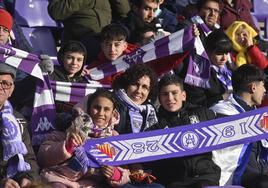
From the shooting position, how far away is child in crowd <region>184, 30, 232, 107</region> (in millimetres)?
7977

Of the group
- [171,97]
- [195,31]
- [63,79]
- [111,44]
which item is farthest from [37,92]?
[195,31]

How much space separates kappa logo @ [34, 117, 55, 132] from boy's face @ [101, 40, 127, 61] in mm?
1496

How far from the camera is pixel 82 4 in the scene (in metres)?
8.66

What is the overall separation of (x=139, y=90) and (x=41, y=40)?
2.41m

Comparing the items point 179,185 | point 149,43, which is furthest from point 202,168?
point 149,43

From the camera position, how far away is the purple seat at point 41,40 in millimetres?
8875

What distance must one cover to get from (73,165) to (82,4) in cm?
301

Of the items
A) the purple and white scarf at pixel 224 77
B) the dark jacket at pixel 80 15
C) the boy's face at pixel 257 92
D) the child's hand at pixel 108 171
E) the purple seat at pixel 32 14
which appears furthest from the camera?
the purple seat at pixel 32 14

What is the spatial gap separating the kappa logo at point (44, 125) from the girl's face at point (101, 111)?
0.46 metres

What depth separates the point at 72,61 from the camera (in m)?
7.25

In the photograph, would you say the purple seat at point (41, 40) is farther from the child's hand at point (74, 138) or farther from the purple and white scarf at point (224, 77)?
the child's hand at point (74, 138)

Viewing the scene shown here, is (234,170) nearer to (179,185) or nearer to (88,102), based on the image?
(179,185)

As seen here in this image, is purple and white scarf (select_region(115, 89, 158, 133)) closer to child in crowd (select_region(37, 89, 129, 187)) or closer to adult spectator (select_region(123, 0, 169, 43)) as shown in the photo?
child in crowd (select_region(37, 89, 129, 187))

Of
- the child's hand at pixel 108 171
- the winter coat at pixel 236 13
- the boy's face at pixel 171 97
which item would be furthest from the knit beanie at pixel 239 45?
the child's hand at pixel 108 171
